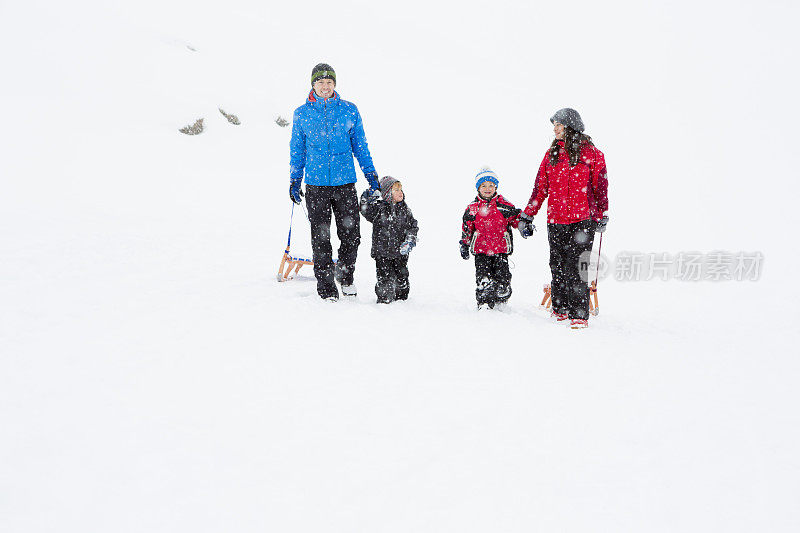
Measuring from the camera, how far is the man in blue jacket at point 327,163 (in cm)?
470

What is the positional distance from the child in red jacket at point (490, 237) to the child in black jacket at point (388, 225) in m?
0.63

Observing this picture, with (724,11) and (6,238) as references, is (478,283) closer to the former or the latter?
(6,238)

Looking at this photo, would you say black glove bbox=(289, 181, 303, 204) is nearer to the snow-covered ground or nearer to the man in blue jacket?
the man in blue jacket

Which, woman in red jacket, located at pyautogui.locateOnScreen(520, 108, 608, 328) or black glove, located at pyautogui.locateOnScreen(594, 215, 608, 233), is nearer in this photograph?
woman in red jacket, located at pyautogui.locateOnScreen(520, 108, 608, 328)

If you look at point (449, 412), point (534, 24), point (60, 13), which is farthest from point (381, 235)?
point (534, 24)

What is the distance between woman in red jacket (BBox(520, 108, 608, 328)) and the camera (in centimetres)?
468

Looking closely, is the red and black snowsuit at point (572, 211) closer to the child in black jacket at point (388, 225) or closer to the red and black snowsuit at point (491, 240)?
the red and black snowsuit at point (491, 240)

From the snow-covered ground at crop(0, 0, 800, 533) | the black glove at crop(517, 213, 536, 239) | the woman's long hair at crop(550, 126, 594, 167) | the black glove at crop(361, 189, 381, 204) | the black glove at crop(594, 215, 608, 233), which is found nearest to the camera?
the snow-covered ground at crop(0, 0, 800, 533)

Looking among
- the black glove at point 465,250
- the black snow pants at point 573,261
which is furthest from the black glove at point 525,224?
the black glove at point 465,250

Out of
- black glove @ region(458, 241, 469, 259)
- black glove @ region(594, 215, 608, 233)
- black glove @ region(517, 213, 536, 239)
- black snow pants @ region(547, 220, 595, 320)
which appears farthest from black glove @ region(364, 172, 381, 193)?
black glove @ region(594, 215, 608, 233)

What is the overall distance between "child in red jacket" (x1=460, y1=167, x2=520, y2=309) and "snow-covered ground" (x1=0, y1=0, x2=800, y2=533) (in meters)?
0.43

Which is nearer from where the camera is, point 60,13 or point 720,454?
point 720,454

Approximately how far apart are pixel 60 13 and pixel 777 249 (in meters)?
22.7

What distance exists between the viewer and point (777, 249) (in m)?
11.8
